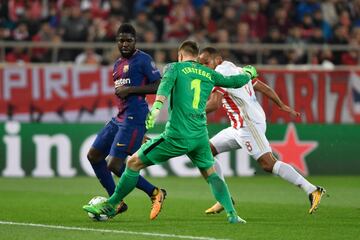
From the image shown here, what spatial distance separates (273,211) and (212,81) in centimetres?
295

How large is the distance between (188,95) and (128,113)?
155 cm

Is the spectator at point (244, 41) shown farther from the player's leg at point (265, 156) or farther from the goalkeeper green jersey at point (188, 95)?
the goalkeeper green jersey at point (188, 95)

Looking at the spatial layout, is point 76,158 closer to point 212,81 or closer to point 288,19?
point 288,19

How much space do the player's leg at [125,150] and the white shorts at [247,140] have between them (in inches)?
62.4

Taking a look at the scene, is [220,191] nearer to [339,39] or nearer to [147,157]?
[147,157]

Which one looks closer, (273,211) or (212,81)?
(212,81)

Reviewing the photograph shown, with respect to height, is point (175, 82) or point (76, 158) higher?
point (175, 82)

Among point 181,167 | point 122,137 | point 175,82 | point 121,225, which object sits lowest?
point 181,167

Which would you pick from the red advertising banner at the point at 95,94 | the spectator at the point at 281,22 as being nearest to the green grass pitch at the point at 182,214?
the red advertising banner at the point at 95,94

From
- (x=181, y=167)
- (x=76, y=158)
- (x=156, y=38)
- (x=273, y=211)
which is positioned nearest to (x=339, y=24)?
(x=156, y=38)

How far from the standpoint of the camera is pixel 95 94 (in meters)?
22.3

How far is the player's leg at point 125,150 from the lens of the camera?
12.7m

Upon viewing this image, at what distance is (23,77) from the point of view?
22016mm

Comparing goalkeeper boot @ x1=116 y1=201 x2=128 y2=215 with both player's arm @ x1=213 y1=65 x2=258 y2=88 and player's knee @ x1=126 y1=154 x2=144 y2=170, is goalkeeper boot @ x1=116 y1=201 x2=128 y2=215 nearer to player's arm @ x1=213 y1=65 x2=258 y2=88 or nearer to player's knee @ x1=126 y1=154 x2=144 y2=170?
player's knee @ x1=126 y1=154 x2=144 y2=170
